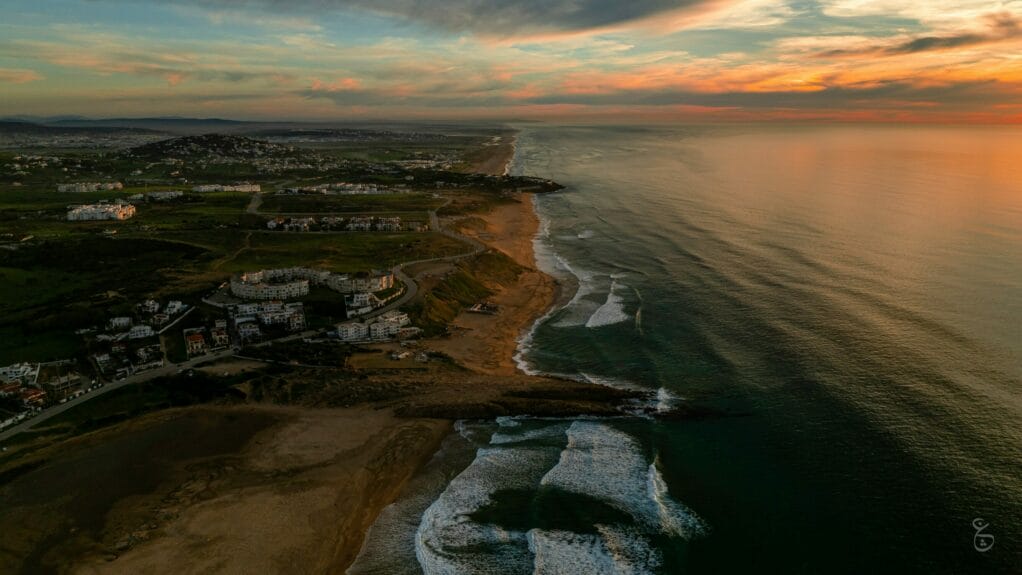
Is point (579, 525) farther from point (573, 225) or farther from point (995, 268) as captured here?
point (573, 225)

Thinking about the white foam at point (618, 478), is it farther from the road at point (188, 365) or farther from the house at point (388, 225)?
the house at point (388, 225)

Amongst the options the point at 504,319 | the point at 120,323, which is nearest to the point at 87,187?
the point at 120,323

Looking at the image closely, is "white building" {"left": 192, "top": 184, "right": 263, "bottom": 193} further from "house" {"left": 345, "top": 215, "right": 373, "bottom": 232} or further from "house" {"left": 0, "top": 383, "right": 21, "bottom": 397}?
"house" {"left": 0, "top": 383, "right": 21, "bottom": 397}

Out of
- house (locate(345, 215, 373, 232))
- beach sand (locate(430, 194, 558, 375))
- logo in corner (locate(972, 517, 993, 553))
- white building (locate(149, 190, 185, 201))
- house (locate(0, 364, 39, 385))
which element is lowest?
logo in corner (locate(972, 517, 993, 553))

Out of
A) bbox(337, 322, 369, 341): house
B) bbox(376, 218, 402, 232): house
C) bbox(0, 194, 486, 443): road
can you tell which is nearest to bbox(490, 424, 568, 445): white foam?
bbox(337, 322, 369, 341): house

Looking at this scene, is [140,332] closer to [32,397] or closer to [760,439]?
[32,397]

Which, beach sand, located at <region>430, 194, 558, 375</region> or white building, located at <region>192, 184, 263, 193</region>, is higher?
white building, located at <region>192, 184, 263, 193</region>

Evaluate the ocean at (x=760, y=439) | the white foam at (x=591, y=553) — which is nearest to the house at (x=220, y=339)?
the ocean at (x=760, y=439)
